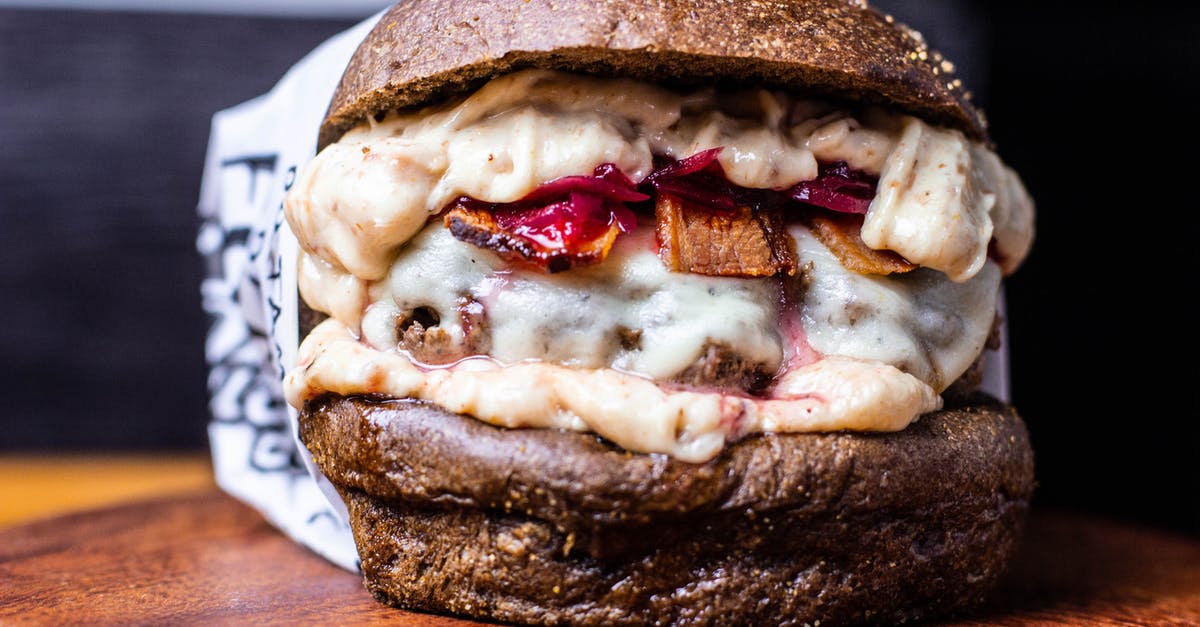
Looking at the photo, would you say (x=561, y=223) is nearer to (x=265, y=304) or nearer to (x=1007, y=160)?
(x=265, y=304)

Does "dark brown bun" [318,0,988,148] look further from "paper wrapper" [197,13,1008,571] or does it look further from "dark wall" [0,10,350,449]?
"dark wall" [0,10,350,449]

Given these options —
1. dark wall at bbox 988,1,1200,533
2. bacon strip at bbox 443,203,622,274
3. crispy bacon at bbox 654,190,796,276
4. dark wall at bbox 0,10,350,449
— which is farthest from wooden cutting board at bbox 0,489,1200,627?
dark wall at bbox 0,10,350,449

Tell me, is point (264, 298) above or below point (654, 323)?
below

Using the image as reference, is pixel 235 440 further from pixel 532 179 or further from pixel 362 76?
pixel 532 179

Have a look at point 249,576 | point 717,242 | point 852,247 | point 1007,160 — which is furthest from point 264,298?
point 1007,160

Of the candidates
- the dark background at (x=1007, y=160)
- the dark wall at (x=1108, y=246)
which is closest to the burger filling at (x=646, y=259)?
the dark background at (x=1007, y=160)

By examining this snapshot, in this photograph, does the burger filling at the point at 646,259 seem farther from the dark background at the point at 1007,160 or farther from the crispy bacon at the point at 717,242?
the dark background at the point at 1007,160
